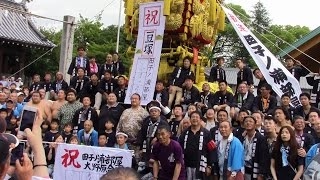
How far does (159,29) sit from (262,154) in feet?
13.5

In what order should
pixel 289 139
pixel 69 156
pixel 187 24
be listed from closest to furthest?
pixel 289 139 → pixel 69 156 → pixel 187 24

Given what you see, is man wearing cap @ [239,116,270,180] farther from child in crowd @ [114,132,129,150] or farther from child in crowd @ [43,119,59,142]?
child in crowd @ [43,119,59,142]

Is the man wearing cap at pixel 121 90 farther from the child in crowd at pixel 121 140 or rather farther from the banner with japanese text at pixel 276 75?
the banner with japanese text at pixel 276 75

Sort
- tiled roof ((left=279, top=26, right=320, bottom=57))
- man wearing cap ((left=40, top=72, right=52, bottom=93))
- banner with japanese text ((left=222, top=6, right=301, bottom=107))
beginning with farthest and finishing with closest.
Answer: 1. man wearing cap ((left=40, top=72, right=52, bottom=93))
2. tiled roof ((left=279, top=26, right=320, bottom=57))
3. banner with japanese text ((left=222, top=6, right=301, bottom=107))

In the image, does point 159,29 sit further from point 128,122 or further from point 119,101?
point 128,122

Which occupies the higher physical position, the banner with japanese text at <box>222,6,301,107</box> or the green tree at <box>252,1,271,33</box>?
the green tree at <box>252,1,271,33</box>

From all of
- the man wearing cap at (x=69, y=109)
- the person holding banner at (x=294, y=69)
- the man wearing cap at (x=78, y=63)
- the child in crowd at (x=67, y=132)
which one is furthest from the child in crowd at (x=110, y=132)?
the person holding banner at (x=294, y=69)

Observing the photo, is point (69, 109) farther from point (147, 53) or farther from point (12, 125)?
point (147, 53)

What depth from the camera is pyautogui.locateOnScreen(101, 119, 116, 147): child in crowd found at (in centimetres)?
838

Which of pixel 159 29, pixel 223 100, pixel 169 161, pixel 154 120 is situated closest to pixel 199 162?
pixel 169 161

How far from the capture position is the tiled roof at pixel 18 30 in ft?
74.0

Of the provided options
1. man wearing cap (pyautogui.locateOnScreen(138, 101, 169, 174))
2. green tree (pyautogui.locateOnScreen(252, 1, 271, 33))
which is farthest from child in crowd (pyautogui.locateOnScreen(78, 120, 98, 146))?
green tree (pyautogui.locateOnScreen(252, 1, 271, 33))

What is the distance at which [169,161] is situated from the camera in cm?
689

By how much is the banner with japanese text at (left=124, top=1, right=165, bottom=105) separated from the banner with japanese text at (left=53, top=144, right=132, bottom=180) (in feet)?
7.20
